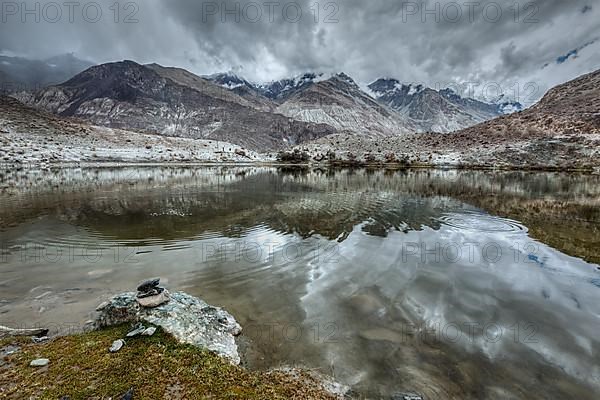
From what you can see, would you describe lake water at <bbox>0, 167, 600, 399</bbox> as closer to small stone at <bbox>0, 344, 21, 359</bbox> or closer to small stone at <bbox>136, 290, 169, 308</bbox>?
small stone at <bbox>0, 344, 21, 359</bbox>

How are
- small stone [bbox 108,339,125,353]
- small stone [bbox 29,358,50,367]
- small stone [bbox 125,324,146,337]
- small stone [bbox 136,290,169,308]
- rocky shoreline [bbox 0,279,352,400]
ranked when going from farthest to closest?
small stone [bbox 136,290,169,308]
small stone [bbox 125,324,146,337]
small stone [bbox 108,339,125,353]
small stone [bbox 29,358,50,367]
rocky shoreline [bbox 0,279,352,400]

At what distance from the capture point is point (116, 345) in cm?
541

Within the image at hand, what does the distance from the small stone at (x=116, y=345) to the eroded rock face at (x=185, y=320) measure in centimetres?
79

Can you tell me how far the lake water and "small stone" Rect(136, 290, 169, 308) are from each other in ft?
6.11

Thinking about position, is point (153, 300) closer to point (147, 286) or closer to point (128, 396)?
point (147, 286)

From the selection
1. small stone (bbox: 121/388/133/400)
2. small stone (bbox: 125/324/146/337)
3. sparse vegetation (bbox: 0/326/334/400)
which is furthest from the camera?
small stone (bbox: 125/324/146/337)

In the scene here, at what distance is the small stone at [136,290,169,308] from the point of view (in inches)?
268

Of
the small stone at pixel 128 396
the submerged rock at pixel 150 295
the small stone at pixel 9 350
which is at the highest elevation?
the submerged rock at pixel 150 295

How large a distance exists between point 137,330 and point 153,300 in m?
1.05

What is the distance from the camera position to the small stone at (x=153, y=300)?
6.82 m

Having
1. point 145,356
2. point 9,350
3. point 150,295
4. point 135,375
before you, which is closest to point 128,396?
point 135,375

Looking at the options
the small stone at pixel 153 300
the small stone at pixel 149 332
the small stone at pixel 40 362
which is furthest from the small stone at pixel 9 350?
the small stone at pixel 149 332

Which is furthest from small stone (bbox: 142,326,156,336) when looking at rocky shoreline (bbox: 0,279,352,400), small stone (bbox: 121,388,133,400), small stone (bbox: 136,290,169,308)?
small stone (bbox: 121,388,133,400)

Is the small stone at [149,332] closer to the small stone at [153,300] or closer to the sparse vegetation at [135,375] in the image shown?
the sparse vegetation at [135,375]
